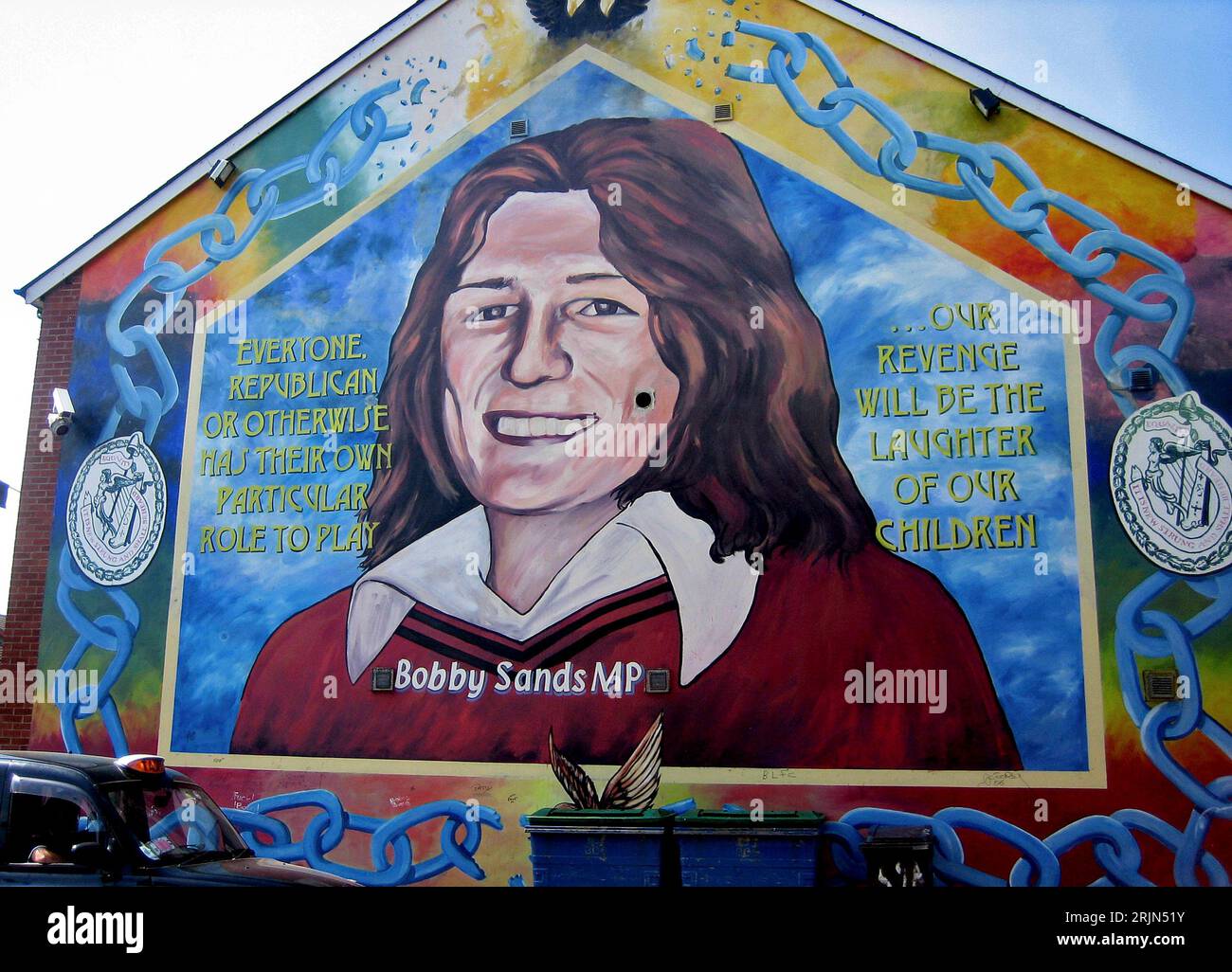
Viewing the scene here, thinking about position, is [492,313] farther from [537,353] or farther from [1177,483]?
[1177,483]

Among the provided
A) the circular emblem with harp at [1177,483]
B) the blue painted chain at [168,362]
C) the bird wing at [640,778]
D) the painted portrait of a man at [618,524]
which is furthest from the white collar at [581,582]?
the circular emblem with harp at [1177,483]

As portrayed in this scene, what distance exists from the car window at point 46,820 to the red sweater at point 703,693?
5.21 meters

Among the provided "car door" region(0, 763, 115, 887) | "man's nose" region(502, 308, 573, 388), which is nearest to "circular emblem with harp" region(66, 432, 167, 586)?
"man's nose" region(502, 308, 573, 388)

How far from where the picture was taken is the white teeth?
12.3 metres

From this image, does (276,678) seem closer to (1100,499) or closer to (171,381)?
Answer: (171,381)

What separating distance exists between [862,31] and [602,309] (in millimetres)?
3896

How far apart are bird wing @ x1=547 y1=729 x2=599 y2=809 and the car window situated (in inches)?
208

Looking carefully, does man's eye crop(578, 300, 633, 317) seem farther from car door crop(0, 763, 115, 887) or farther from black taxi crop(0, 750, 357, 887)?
car door crop(0, 763, 115, 887)

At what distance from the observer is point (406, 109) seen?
13570 millimetres

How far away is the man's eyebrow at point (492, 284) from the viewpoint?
12797mm

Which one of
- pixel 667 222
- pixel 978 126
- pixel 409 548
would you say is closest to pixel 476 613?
pixel 409 548

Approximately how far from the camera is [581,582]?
473 inches

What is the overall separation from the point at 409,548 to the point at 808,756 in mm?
4593

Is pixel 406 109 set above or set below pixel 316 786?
above
